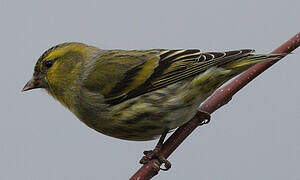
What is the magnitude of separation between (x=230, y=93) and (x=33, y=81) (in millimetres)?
1766

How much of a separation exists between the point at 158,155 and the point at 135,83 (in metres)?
0.70

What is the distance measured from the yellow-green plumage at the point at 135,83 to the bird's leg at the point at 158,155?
0.07 metres

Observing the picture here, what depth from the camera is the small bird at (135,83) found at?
3525 millimetres

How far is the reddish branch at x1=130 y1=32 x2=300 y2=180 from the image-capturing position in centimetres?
295

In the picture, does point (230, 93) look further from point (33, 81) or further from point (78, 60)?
point (33, 81)

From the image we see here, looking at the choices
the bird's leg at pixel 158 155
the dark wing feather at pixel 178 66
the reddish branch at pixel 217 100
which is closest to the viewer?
the reddish branch at pixel 217 100

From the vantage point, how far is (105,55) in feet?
13.5

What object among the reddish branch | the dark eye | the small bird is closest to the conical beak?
the small bird

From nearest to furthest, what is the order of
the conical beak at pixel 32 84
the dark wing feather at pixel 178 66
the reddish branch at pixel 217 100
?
the reddish branch at pixel 217 100
the dark wing feather at pixel 178 66
the conical beak at pixel 32 84

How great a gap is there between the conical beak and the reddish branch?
1.35 metres

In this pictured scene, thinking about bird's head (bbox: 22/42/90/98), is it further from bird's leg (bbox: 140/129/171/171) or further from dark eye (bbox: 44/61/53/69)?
bird's leg (bbox: 140/129/171/171)

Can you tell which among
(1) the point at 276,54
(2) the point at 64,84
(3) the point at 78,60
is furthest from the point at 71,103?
(1) the point at 276,54

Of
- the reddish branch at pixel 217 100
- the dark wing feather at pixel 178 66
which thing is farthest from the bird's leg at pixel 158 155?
the dark wing feather at pixel 178 66

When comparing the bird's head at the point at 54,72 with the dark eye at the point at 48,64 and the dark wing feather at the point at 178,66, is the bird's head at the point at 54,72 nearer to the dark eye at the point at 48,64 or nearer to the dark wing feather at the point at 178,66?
the dark eye at the point at 48,64
